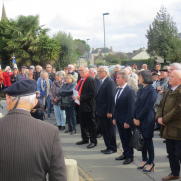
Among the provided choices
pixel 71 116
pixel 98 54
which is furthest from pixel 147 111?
pixel 98 54

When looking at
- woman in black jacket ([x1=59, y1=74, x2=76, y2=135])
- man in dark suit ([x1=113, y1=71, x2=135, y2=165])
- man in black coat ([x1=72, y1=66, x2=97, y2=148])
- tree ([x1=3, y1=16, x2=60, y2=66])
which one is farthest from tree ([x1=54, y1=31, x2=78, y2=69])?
man in dark suit ([x1=113, y1=71, x2=135, y2=165])

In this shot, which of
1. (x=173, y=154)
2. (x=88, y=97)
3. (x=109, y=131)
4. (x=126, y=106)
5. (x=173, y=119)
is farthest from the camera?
(x=88, y=97)

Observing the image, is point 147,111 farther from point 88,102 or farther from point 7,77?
point 7,77

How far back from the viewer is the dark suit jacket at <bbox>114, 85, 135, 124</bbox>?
543 cm

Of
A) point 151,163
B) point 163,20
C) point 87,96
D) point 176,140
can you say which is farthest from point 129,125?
point 163,20

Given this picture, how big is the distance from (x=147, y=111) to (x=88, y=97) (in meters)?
2.33

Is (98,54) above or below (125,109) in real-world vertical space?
above

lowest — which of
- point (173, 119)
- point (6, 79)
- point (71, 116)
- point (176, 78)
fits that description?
point (71, 116)

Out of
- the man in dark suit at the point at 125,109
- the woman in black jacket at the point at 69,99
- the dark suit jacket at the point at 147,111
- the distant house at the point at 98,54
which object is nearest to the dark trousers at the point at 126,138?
the man in dark suit at the point at 125,109

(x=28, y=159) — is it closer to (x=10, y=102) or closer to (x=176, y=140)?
(x=10, y=102)

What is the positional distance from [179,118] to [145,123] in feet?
2.59

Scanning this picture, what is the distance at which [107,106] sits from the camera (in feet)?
20.6

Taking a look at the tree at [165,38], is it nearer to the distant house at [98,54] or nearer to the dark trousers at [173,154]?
the dark trousers at [173,154]

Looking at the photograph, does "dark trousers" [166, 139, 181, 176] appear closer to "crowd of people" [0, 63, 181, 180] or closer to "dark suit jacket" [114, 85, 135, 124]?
"crowd of people" [0, 63, 181, 180]
